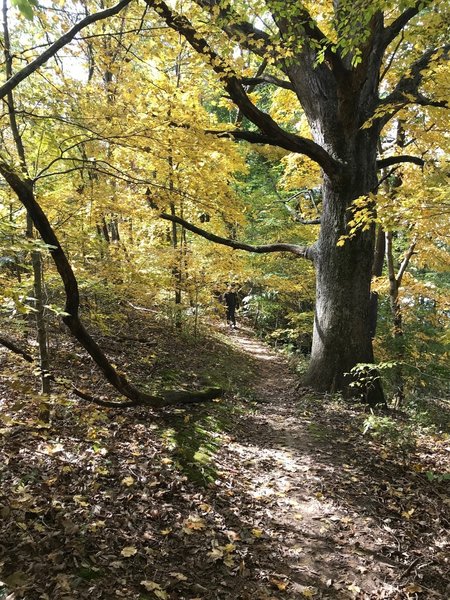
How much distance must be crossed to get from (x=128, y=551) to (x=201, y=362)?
6.84 meters

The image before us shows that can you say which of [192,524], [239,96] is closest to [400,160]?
[239,96]

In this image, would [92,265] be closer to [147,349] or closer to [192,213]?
[147,349]

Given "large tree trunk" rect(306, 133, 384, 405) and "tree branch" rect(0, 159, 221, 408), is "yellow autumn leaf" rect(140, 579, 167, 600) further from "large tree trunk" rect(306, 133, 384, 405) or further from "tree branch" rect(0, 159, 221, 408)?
"large tree trunk" rect(306, 133, 384, 405)

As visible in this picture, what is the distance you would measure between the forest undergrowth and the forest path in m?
0.01

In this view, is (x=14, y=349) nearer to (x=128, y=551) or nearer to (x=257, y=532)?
(x=128, y=551)

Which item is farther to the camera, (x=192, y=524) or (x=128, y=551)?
(x=192, y=524)

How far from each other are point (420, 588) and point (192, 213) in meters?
10.7

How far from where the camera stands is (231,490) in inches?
176

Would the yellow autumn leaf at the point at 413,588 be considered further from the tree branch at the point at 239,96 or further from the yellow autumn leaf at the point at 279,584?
the tree branch at the point at 239,96

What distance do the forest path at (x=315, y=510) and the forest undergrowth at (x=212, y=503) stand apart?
14 millimetres

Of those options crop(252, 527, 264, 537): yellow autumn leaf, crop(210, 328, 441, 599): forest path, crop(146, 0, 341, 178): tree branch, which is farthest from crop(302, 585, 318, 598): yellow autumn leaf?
crop(146, 0, 341, 178): tree branch

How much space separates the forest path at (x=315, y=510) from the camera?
3312 millimetres

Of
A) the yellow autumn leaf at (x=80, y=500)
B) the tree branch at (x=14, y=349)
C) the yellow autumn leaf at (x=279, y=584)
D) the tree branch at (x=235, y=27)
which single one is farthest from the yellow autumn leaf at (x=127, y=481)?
the tree branch at (x=235, y=27)

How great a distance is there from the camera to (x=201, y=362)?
10.0 m
